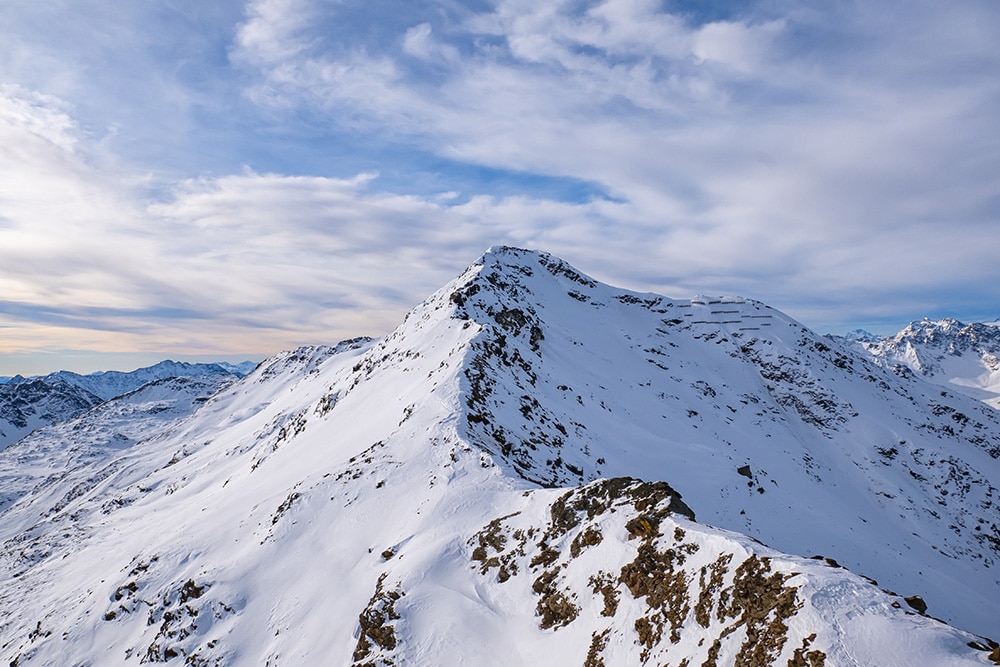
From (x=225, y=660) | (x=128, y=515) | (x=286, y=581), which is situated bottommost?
(x=128, y=515)

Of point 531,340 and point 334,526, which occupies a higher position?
point 531,340

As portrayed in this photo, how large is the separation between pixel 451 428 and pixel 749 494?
31654 millimetres

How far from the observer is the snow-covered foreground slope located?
34.8 feet

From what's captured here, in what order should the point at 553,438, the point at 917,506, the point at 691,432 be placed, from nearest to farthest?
the point at 553,438
the point at 691,432
the point at 917,506

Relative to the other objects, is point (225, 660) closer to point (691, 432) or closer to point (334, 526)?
point (334, 526)

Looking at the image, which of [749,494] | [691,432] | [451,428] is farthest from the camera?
[691,432]

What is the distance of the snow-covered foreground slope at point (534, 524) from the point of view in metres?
10.6

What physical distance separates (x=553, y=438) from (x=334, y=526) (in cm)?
1470

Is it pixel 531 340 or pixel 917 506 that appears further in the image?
pixel 917 506

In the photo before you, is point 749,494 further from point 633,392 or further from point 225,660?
point 225,660

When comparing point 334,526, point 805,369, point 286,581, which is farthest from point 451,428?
point 805,369

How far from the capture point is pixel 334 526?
22484 millimetres

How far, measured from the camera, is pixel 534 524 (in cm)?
1659

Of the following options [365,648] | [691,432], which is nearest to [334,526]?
[365,648]
